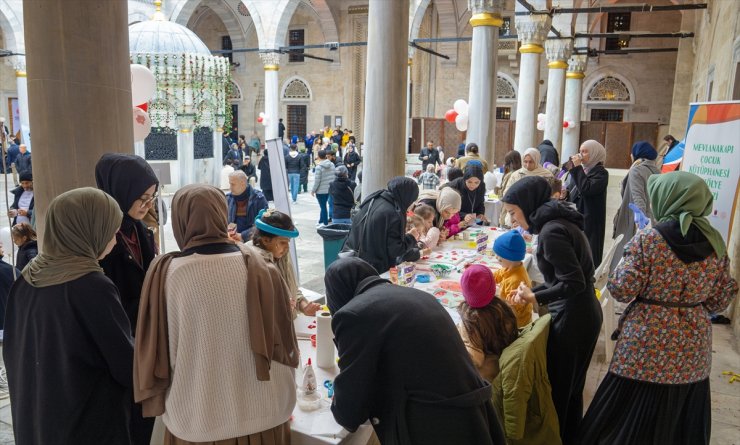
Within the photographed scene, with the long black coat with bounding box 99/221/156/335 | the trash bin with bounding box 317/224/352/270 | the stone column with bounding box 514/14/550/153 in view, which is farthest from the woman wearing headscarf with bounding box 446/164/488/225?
the stone column with bounding box 514/14/550/153

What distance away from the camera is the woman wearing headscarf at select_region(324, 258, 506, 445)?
1829mm

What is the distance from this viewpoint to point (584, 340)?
2949 millimetres

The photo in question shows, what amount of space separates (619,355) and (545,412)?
0.53m

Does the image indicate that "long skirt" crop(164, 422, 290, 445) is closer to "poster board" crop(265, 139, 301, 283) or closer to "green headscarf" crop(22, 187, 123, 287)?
"green headscarf" crop(22, 187, 123, 287)

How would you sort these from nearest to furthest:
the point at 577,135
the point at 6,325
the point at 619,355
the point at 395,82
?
1. the point at 6,325
2. the point at 619,355
3. the point at 395,82
4. the point at 577,135

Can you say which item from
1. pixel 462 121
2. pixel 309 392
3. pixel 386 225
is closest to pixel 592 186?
pixel 386 225

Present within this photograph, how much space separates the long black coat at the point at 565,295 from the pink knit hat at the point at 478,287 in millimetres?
499

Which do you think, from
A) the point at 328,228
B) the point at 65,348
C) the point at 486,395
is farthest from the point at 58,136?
the point at 328,228

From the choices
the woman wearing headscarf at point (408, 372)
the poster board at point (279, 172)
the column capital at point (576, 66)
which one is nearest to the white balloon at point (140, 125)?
the poster board at point (279, 172)

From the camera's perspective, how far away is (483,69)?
9.86m

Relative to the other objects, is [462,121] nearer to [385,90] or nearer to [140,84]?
[385,90]

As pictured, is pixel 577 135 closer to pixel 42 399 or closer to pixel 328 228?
pixel 328 228

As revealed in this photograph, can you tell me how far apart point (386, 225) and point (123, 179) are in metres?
1.91

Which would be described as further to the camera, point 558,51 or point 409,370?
point 558,51
